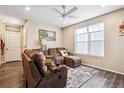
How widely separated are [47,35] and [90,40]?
285 cm

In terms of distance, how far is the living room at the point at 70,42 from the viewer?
2885mm

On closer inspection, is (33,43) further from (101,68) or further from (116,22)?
(116,22)

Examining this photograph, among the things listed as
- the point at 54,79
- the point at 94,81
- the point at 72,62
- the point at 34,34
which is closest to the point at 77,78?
the point at 94,81

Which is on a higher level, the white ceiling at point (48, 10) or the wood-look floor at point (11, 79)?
the white ceiling at point (48, 10)

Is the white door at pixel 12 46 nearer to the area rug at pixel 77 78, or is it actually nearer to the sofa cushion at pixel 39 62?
the area rug at pixel 77 78

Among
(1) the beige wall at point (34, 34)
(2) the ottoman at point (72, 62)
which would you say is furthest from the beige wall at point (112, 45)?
(1) the beige wall at point (34, 34)

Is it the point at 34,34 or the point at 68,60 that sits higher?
the point at 34,34

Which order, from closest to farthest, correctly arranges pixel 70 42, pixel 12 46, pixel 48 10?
pixel 48 10 → pixel 12 46 → pixel 70 42

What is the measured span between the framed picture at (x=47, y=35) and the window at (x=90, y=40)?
1679mm

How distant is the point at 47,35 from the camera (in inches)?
240

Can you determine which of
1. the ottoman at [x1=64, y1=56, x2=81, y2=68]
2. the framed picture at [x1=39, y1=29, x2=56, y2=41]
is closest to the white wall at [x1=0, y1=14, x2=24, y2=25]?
the framed picture at [x1=39, y1=29, x2=56, y2=41]

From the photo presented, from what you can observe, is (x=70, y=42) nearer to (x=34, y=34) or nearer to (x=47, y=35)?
(x=47, y=35)

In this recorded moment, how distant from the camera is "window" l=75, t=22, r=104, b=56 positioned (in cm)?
436

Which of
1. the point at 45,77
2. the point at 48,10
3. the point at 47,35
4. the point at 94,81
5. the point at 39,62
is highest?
the point at 48,10
